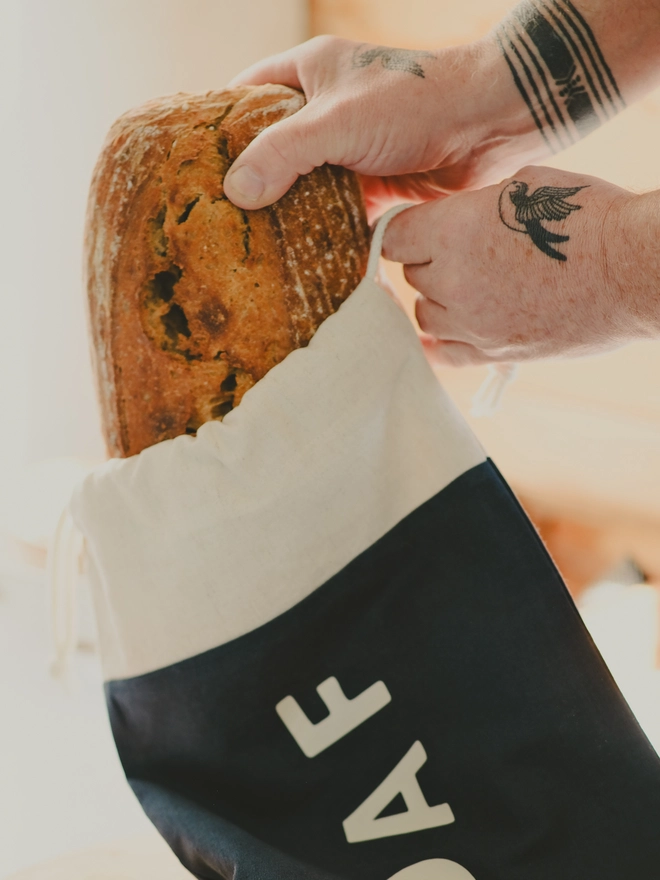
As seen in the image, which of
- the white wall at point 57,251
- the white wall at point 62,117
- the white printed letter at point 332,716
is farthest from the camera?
the white wall at point 62,117

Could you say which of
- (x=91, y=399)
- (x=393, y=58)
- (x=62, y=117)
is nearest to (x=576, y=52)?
(x=393, y=58)

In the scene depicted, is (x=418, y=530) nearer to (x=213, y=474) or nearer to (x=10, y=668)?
(x=213, y=474)

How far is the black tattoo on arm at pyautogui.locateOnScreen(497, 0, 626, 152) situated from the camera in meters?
0.73

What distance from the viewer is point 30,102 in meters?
1.46

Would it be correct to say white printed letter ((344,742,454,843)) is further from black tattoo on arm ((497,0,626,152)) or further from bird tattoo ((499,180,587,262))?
black tattoo on arm ((497,0,626,152))

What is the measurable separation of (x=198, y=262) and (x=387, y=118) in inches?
9.0

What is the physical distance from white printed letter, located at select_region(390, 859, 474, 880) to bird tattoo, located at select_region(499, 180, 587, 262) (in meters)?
0.55

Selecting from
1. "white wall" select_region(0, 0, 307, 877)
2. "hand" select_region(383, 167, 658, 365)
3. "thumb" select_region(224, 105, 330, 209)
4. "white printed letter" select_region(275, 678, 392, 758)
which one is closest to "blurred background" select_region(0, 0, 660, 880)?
"white wall" select_region(0, 0, 307, 877)

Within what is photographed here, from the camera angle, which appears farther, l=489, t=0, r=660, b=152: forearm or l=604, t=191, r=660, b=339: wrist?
l=489, t=0, r=660, b=152: forearm

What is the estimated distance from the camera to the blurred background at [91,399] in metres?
1.19

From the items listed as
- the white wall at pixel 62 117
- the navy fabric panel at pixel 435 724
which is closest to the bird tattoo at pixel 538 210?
the navy fabric panel at pixel 435 724

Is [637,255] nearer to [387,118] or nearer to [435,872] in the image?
[387,118]

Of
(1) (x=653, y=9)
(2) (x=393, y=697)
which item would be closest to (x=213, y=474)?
(2) (x=393, y=697)

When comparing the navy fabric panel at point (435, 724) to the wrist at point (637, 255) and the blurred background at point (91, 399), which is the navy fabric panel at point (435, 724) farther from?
the blurred background at point (91, 399)
